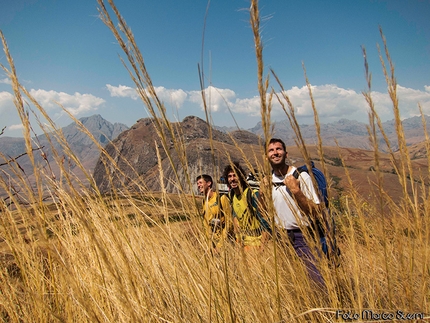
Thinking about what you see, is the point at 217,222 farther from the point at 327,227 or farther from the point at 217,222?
the point at 327,227

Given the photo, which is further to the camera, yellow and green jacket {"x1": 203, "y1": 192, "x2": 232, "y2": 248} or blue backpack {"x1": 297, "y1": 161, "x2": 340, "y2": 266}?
blue backpack {"x1": 297, "y1": 161, "x2": 340, "y2": 266}

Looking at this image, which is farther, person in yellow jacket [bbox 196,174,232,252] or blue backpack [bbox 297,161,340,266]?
blue backpack [bbox 297,161,340,266]

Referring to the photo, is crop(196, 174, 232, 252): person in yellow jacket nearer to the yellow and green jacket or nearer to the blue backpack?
the yellow and green jacket

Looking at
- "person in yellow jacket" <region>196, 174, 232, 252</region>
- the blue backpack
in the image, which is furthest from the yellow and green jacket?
the blue backpack

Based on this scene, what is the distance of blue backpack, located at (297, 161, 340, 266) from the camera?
91 cm

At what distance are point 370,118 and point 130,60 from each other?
756 millimetres

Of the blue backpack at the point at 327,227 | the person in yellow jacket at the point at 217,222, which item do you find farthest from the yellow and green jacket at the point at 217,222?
the blue backpack at the point at 327,227

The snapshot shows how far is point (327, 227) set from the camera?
1062 mm

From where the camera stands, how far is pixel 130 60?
0.66 metres

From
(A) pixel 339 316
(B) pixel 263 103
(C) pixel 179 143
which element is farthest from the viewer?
(A) pixel 339 316

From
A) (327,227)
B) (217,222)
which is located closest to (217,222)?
(217,222)

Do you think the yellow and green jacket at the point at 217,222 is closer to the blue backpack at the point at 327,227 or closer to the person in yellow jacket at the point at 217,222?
the person in yellow jacket at the point at 217,222

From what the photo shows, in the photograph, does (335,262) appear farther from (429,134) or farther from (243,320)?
(429,134)

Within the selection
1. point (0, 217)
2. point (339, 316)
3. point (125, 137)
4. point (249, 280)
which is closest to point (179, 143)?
point (249, 280)
